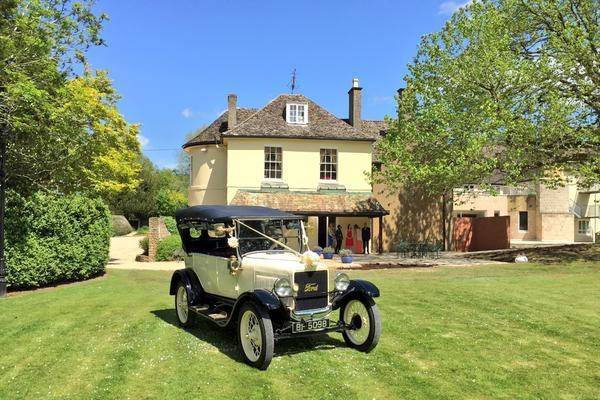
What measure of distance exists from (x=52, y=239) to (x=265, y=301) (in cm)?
1206

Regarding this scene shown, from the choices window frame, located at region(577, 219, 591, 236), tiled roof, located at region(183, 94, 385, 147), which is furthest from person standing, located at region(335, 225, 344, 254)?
window frame, located at region(577, 219, 591, 236)

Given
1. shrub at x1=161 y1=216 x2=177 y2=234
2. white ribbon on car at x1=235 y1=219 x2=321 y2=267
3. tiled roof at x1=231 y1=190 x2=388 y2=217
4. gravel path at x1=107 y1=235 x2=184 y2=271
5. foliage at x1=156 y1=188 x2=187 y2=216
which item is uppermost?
foliage at x1=156 y1=188 x2=187 y2=216

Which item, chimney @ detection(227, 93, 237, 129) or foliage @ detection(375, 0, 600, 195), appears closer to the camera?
foliage @ detection(375, 0, 600, 195)

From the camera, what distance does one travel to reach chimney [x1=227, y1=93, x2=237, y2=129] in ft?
94.8

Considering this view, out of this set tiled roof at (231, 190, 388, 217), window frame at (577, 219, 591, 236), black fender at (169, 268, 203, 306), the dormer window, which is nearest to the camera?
black fender at (169, 268, 203, 306)

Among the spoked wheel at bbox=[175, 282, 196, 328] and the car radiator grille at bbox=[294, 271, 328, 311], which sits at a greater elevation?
the car radiator grille at bbox=[294, 271, 328, 311]

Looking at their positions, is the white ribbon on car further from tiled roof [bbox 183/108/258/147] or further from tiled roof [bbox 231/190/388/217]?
tiled roof [bbox 183/108/258/147]

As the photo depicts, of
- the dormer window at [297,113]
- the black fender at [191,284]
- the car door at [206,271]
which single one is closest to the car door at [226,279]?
the car door at [206,271]

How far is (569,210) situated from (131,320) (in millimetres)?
46598

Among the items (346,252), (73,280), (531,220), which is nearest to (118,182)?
(73,280)

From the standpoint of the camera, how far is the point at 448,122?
21.4m

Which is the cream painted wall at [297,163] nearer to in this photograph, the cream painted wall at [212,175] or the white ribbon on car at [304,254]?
the cream painted wall at [212,175]

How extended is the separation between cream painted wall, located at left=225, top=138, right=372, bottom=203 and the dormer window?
1.63 m

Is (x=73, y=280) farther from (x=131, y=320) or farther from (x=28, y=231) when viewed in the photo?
(x=131, y=320)
